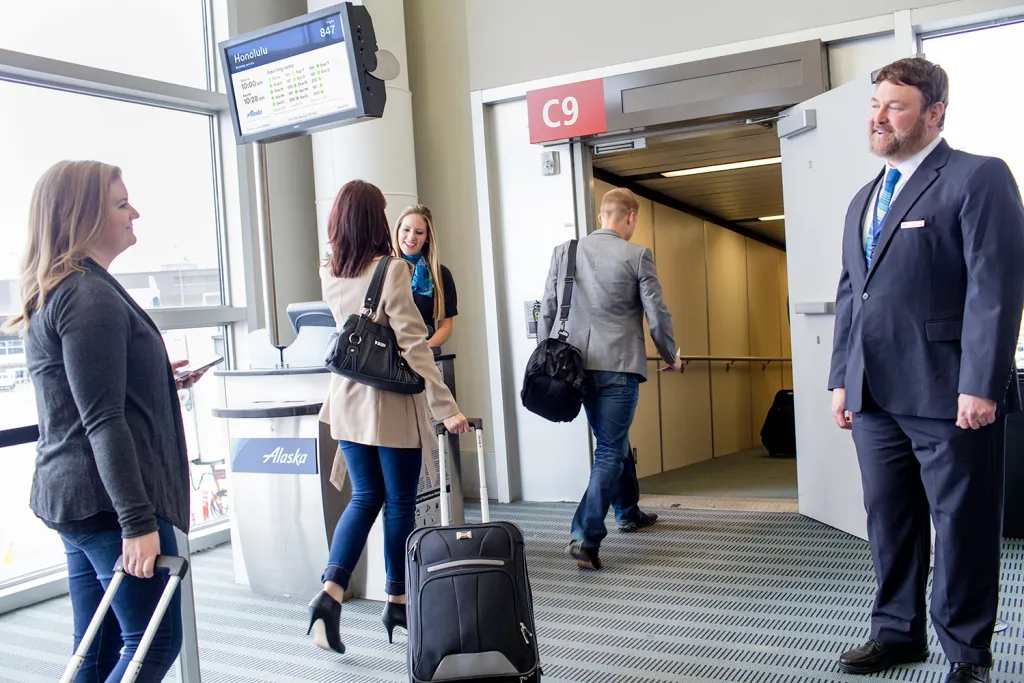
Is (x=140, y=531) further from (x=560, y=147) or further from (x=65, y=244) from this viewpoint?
(x=560, y=147)

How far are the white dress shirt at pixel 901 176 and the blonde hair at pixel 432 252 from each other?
2.08m

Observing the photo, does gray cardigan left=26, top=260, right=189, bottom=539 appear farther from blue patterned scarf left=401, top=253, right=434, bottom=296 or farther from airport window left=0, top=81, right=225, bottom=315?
airport window left=0, top=81, right=225, bottom=315

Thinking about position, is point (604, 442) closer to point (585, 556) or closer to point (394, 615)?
point (585, 556)

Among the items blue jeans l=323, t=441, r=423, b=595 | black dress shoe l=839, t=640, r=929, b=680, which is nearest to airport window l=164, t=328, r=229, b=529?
blue jeans l=323, t=441, r=423, b=595

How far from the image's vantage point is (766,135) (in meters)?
5.75

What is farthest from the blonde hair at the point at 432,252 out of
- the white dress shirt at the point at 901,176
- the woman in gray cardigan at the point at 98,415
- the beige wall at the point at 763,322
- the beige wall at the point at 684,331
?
the beige wall at the point at 763,322

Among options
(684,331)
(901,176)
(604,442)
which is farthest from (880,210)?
(684,331)

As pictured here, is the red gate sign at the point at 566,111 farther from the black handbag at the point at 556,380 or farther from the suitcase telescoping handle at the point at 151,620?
the suitcase telescoping handle at the point at 151,620

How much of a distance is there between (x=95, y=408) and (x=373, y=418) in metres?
1.27

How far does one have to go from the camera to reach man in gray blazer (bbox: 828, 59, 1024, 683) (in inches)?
92.4

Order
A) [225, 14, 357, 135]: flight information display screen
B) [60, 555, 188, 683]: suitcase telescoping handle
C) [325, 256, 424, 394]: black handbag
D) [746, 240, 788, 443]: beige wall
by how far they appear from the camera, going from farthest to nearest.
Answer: [746, 240, 788, 443]: beige wall
[225, 14, 357, 135]: flight information display screen
[325, 256, 424, 394]: black handbag
[60, 555, 188, 683]: suitcase telescoping handle

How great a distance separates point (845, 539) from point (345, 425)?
8.30ft

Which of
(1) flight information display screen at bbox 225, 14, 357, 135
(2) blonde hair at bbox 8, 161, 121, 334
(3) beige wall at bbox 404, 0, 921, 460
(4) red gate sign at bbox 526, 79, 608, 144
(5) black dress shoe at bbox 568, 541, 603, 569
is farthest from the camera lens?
(3) beige wall at bbox 404, 0, 921, 460

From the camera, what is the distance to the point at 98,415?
1.72m
